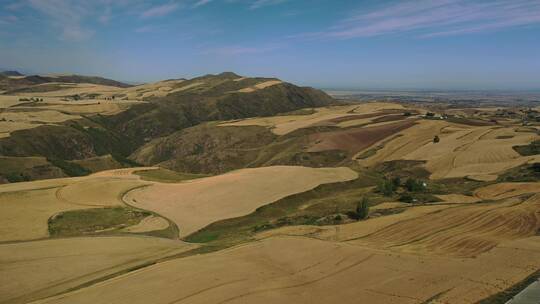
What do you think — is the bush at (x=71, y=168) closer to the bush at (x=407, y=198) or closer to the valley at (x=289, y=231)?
the valley at (x=289, y=231)

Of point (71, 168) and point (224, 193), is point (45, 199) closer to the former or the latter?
point (224, 193)

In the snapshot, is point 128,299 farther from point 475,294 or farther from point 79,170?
point 79,170

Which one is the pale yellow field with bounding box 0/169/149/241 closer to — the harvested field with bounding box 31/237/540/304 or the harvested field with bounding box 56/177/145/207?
the harvested field with bounding box 56/177/145/207

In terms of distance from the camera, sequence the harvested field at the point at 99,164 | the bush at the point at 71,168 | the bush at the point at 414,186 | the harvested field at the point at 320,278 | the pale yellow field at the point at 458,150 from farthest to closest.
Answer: the harvested field at the point at 99,164 < the bush at the point at 71,168 < the pale yellow field at the point at 458,150 < the bush at the point at 414,186 < the harvested field at the point at 320,278

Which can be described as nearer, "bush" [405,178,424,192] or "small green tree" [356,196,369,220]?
"small green tree" [356,196,369,220]

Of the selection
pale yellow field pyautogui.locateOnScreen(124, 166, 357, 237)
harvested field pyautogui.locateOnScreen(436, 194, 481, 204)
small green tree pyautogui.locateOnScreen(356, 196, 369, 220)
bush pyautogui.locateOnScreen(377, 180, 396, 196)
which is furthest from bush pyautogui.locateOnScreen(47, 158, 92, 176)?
harvested field pyautogui.locateOnScreen(436, 194, 481, 204)

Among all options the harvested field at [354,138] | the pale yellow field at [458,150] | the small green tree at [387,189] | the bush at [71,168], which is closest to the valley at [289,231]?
the small green tree at [387,189]

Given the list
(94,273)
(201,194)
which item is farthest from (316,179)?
(94,273)
